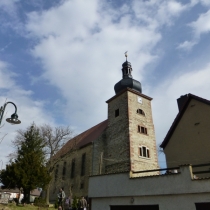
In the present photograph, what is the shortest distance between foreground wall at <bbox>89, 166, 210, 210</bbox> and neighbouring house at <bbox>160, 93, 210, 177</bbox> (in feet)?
17.3

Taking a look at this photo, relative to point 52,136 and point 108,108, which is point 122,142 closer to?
point 108,108

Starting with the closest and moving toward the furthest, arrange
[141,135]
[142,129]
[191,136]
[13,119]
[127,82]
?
[13,119], [191,136], [141,135], [142,129], [127,82]

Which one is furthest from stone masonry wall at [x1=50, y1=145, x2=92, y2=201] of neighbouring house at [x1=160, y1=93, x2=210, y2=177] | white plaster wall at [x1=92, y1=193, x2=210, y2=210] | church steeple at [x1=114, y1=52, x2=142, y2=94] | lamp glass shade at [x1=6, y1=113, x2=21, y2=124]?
lamp glass shade at [x1=6, y1=113, x2=21, y2=124]

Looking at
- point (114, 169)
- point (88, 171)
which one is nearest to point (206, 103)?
point (114, 169)

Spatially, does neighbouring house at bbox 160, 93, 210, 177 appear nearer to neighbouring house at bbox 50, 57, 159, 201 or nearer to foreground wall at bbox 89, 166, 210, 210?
foreground wall at bbox 89, 166, 210, 210

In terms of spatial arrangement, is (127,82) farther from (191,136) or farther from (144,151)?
(191,136)

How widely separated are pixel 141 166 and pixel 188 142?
345 inches

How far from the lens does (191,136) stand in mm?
15453

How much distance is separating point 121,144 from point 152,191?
14623 mm

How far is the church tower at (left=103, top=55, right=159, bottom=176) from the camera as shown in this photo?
2326cm

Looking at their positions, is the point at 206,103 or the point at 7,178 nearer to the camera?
the point at 206,103

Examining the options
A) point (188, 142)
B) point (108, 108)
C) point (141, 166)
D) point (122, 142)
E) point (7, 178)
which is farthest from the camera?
point (108, 108)

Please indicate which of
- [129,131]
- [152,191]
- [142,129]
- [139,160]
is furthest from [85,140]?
[152,191]

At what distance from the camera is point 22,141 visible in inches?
936
